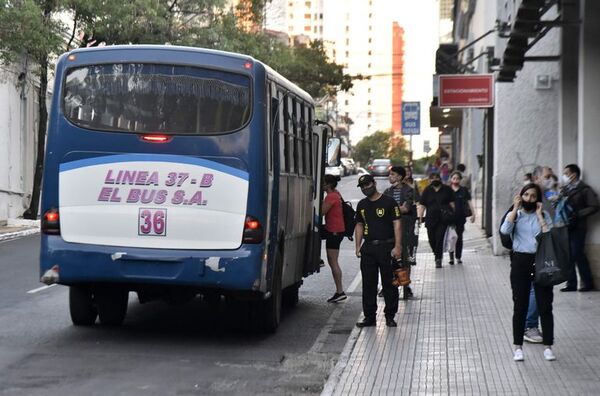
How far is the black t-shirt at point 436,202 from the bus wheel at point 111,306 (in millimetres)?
9284

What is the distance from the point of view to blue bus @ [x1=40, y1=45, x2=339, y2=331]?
11.4m

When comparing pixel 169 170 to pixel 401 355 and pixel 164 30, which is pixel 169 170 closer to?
pixel 401 355

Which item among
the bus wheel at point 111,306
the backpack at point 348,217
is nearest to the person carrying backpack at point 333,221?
the backpack at point 348,217

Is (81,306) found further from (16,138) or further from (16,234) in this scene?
(16,138)

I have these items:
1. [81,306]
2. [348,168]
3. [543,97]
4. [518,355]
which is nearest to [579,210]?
[518,355]

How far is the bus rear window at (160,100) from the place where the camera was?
456 inches

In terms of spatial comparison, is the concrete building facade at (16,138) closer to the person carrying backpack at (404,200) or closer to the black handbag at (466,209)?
the black handbag at (466,209)

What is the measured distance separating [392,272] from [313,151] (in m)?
3.05

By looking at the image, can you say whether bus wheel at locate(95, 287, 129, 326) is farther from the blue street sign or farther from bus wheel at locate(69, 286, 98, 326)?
the blue street sign

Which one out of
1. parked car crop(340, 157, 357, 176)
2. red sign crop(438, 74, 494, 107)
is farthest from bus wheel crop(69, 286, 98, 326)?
parked car crop(340, 157, 357, 176)

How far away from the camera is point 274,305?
1260 cm

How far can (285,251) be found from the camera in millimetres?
13148

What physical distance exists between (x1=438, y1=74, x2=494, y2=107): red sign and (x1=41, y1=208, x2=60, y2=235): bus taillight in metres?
14.6

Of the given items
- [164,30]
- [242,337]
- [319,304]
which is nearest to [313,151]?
[319,304]
